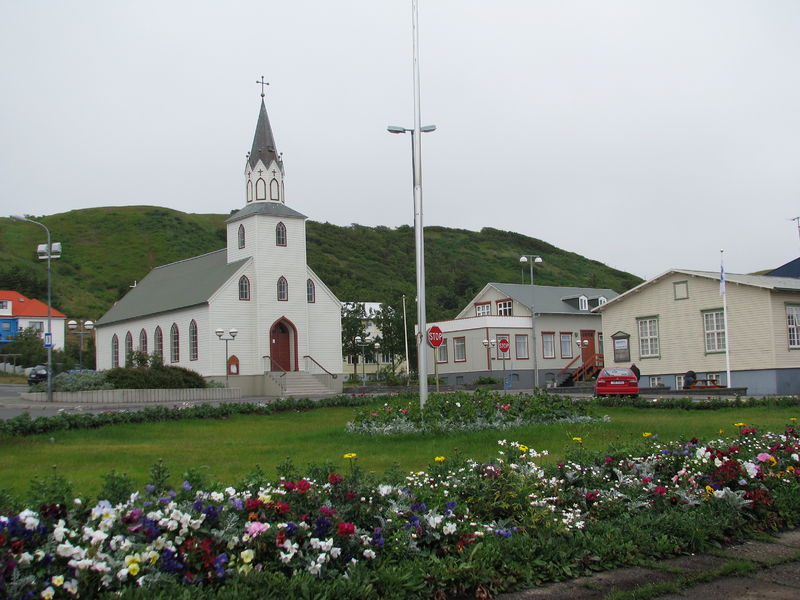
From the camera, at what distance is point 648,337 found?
44.0m

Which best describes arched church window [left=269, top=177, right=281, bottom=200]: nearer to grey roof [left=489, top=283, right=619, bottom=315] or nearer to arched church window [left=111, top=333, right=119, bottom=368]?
arched church window [left=111, top=333, right=119, bottom=368]

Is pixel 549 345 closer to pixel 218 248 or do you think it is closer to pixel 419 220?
pixel 419 220

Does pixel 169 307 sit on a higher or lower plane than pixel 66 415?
higher

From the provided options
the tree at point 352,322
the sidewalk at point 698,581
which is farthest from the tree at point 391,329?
the sidewalk at point 698,581

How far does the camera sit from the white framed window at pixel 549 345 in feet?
198

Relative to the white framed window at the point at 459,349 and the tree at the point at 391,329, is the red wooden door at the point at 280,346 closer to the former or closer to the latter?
the white framed window at the point at 459,349

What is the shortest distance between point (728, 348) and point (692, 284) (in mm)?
4094

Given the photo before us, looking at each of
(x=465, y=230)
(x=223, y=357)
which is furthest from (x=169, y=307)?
(x=465, y=230)

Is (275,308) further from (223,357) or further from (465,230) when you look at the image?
(465,230)

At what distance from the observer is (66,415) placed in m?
19.7

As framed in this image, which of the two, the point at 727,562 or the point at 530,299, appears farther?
the point at 530,299

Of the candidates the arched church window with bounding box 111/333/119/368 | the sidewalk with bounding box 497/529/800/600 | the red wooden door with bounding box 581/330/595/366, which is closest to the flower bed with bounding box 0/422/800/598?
the sidewalk with bounding box 497/529/800/600

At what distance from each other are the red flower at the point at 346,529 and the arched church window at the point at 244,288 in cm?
4357

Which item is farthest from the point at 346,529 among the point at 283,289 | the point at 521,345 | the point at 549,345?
the point at 549,345
